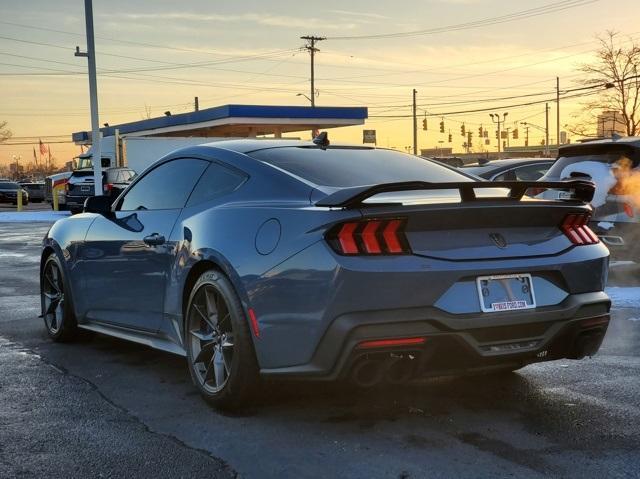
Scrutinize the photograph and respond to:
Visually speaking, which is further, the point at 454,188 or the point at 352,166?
the point at 352,166

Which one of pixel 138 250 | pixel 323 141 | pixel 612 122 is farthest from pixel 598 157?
pixel 612 122

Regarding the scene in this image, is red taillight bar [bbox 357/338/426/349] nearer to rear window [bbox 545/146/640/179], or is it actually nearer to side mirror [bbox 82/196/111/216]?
side mirror [bbox 82/196/111/216]

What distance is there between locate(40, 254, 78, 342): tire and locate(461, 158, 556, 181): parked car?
6.72m

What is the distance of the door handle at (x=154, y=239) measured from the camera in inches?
187

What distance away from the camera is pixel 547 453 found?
3393 mm

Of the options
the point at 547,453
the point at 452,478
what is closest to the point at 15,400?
the point at 452,478

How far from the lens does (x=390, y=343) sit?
3.43m

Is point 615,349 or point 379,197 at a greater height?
point 379,197

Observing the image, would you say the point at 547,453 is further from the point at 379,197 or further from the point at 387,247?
the point at 379,197

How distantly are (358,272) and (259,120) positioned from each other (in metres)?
39.5

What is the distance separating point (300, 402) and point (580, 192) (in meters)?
1.95

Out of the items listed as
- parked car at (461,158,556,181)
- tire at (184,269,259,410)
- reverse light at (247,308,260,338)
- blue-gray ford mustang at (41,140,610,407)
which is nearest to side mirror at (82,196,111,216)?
blue-gray ford mustang at (41,140,610,407)

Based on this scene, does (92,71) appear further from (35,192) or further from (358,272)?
(35,192)

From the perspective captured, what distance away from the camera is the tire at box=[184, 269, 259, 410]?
154 inches
